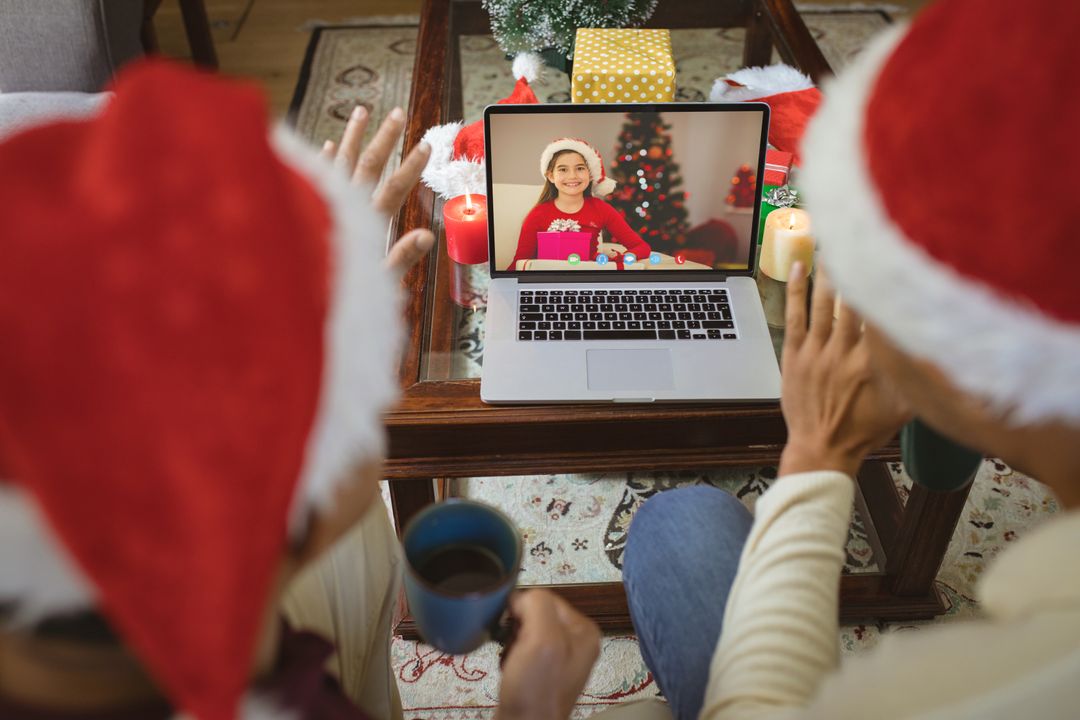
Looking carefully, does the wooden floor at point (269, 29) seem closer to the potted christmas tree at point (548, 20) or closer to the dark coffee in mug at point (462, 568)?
the potted christmas tree at point (548, 20)

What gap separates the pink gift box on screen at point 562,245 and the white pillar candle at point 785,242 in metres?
0.26

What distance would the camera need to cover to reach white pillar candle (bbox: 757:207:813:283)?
117 centimetres

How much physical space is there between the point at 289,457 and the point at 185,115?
0.17 meters

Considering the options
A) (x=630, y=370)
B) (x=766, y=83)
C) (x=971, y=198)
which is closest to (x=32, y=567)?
(x=971, y=198)

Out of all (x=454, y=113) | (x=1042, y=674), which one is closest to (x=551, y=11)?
(x=454, y=113)

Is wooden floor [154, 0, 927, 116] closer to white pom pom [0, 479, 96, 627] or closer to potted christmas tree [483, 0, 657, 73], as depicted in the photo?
potted christmas tree [483, 0, 657, 73]

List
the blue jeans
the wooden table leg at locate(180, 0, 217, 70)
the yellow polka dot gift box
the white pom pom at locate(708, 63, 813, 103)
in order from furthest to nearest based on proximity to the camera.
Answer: the wooden table leg at locate(180, 0, 217, 70)
the white pom pom at locate(708, 63, 813, 103)
the yellow polka dot gift box
the blue jeans

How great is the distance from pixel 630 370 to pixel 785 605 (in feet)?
1.31

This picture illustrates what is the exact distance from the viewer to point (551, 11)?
156 centimetres

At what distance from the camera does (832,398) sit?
784 millimetres

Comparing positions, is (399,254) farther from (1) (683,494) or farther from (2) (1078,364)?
(2) (1078,364)

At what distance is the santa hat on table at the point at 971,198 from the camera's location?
458 mm

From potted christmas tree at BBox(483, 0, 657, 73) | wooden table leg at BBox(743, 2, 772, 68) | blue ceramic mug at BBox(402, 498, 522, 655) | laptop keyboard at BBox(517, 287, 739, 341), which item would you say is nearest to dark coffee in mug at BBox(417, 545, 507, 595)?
blue ceramic mug at BBox(402, 498, 522, 655)

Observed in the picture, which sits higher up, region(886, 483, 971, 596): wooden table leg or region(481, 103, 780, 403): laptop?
region(481, 103, 780, 403): laptop
